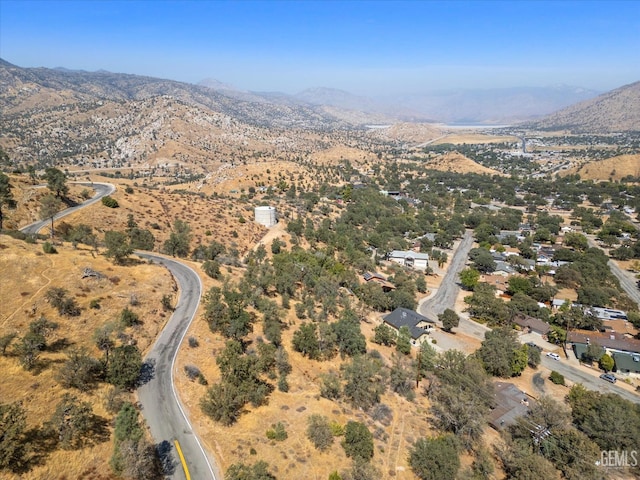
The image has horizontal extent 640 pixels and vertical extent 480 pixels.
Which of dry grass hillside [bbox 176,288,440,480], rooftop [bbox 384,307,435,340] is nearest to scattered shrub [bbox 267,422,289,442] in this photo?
dry grass hillside [bbox 176,288,440,480]

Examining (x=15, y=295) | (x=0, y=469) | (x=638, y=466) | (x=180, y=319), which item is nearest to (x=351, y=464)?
(x=0, y=469)

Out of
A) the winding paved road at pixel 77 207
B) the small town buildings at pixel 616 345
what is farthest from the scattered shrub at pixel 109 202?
the small town buildings at pixel 616 345

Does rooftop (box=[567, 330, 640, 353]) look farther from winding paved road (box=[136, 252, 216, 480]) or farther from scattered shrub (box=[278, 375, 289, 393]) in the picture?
winding paved road (box=[136, 252, 216, 480])

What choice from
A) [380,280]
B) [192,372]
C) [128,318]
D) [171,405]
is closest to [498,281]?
[380,280]

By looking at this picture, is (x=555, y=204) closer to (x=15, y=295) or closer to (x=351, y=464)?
(x=351, y=464)

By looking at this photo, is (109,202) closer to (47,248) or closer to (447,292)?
(47,248)

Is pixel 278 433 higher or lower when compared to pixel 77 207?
lower

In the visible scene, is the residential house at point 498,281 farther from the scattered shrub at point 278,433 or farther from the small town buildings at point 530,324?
the scattered shrub at point 278,433
